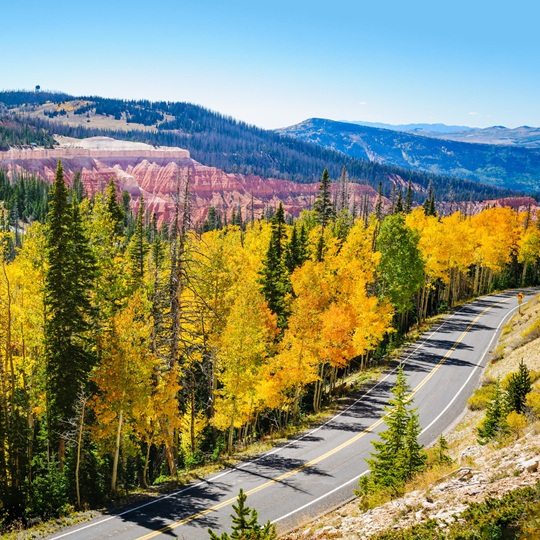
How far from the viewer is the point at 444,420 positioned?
3519 centimetres

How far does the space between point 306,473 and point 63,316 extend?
15821mm

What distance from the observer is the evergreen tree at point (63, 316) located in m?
30.5

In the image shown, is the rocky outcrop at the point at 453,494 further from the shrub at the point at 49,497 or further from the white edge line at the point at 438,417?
the shrub at the point at 49,497

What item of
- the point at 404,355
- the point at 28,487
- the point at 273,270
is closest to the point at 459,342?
the point at 404,355

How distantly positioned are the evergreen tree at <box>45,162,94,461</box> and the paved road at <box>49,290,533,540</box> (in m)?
8.93

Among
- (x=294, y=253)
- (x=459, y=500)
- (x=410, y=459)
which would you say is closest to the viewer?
(x=459, y=500)

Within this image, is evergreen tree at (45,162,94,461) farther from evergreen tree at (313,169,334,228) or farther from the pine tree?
evergreen tree at (313,169,334,228)

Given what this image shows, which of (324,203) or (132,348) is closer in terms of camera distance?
(132,348)

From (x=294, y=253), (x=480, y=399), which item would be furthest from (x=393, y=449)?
(x=294, y=253)

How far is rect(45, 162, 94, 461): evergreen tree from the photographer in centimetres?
3045

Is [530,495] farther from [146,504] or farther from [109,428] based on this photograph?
[109,428]

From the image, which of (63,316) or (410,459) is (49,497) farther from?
(410,459)

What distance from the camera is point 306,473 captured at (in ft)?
90.6

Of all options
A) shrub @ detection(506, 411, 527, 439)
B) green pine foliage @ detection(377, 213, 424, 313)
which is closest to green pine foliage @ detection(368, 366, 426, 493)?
shrub @ detection(506, 411, 527, 439)
